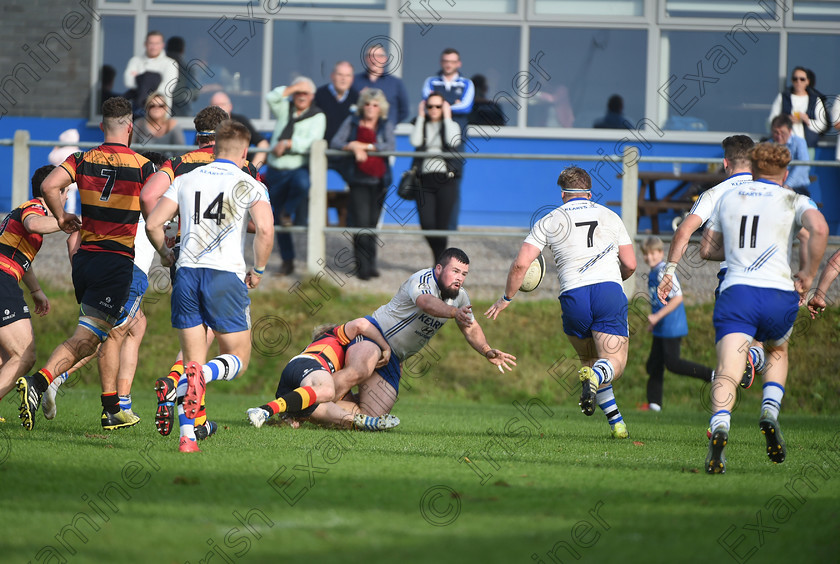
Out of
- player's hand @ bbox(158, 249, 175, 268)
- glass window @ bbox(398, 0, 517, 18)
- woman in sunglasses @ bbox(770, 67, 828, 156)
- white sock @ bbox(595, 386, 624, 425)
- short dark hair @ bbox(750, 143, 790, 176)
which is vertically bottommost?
white sock @ bbox(595, 386, 624, 425)

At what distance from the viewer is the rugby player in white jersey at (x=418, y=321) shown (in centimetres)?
827

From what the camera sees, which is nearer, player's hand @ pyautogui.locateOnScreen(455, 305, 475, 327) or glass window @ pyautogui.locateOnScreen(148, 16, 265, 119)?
player's hand @ pyautogui.locateOnScreen(455, 305, 475, 327)

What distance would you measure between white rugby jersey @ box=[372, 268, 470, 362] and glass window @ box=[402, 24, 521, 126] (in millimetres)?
10139

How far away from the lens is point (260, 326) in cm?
1388

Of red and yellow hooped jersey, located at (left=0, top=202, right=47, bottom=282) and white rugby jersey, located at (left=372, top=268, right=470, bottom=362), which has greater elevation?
red and yellow hooped jersey, located at (left=0, top=202, right=47, bottom=282)

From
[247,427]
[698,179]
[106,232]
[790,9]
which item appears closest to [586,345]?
[247,427]

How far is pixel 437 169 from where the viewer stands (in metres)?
14.2

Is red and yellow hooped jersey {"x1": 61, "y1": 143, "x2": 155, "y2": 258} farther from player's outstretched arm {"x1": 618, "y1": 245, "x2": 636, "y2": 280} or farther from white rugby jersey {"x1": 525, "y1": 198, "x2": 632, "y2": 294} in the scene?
player's outstretched arm {"x1": 618, "y1": 245, "x2": 636, "y2": 280}

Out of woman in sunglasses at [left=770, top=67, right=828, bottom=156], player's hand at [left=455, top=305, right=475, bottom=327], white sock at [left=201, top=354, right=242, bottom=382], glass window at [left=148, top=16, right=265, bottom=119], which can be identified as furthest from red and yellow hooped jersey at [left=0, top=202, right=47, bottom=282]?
woman in sunglasses at [left=770, top=67, right=828, bottom=156]

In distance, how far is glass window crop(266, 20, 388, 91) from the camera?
1841cm

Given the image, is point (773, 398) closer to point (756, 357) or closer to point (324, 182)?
point (756, 357)

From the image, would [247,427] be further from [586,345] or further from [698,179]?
[698,179]

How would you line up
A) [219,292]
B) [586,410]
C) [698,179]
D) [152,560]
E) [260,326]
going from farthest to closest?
[698,179], [260,326], [586,410], [219,292], [152,560]

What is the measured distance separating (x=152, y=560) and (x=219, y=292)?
126 inches
